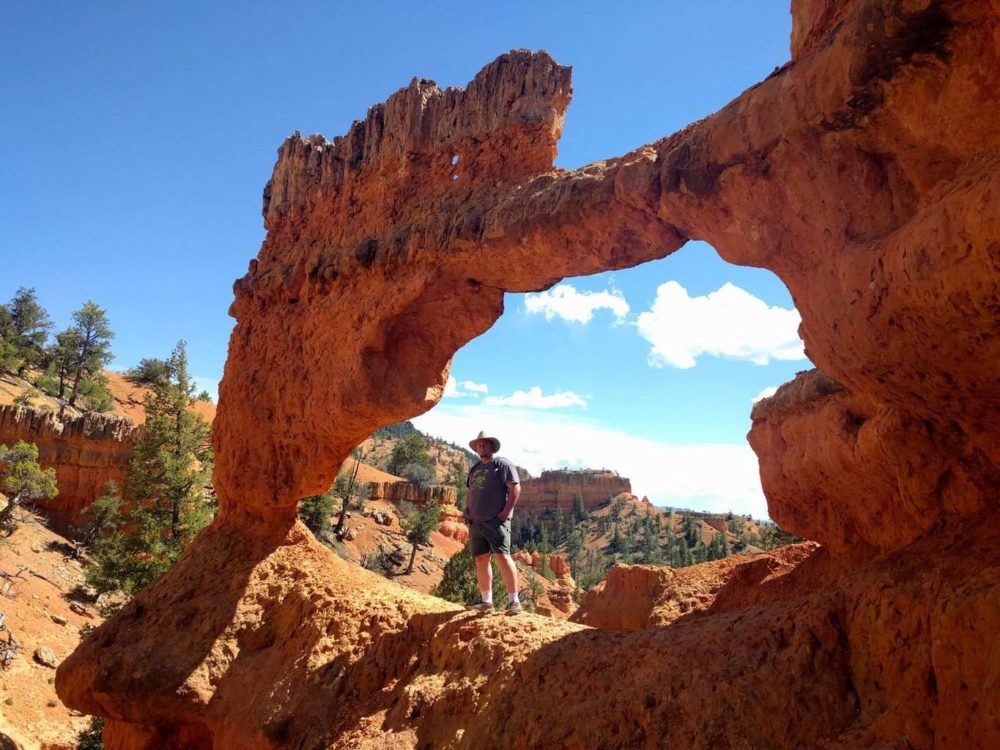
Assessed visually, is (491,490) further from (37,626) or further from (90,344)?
(90,344)

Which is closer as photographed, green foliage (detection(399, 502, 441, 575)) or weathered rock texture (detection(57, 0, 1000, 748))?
weathered rock texture (detection(57, 0, 1000, 748))

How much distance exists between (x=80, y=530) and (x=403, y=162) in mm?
22995

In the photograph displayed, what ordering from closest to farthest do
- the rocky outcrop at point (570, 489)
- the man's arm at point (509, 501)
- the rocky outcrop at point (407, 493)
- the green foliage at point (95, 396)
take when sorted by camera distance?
the man's arm at point (509, 501) < the green foliage at point (95, 396) < the rocky outcrop at point (407, 493) < the rocky outcrop at point (570, 489)

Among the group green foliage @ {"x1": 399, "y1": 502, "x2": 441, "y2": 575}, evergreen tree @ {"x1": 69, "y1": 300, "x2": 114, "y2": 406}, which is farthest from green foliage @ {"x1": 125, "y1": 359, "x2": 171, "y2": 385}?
green foliage @ {"x1": 399, "y1": 502, "x2": 441, "y2": 575}

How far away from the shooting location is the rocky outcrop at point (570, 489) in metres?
81.1

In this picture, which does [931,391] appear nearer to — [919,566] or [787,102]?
[919,566]

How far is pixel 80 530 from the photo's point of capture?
23812 mm

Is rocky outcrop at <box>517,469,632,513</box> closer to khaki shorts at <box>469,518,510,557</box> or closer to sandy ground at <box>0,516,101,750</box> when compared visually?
sandy ground at <box>0,516,101,750</box>

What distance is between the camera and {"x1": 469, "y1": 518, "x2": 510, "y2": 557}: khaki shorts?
Answer: 240 inches

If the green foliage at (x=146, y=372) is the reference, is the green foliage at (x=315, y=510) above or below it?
below

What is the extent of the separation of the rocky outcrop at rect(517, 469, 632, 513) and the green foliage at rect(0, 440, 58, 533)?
61.6m

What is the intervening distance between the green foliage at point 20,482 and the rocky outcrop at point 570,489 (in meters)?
61.6

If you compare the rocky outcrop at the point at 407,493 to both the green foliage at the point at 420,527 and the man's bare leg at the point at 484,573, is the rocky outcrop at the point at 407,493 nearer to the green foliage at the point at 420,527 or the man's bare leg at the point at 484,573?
the green foliage at the point at 420,527

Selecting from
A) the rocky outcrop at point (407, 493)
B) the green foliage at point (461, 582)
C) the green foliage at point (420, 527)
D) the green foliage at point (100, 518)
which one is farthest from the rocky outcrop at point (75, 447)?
the rocky outcrop at point (407, 493)
